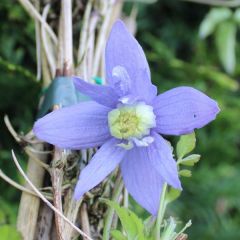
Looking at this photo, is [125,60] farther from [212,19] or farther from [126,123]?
[212,19]

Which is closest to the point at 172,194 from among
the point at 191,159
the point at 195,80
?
the point at 191,159

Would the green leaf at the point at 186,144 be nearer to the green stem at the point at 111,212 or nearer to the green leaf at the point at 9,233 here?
the green stem at the point at 111,212

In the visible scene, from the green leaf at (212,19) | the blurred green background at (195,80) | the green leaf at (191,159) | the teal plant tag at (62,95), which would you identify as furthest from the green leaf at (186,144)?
the green leaf at (212,19)

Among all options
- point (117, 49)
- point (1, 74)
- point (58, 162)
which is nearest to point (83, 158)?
point (58, 162)

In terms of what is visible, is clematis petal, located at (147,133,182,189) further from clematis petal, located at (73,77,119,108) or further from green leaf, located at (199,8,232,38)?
green leaf, located at (199,8,232,38)

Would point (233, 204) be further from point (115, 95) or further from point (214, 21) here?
point (115, 95)
